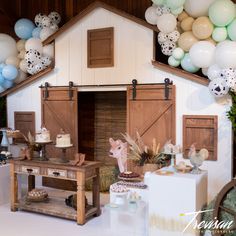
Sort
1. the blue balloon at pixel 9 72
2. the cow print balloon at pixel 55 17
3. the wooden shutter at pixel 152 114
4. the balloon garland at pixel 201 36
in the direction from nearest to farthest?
the balloon garland at pixel 201 36 → the wooden shutter at pixel 152 114 → the blue balloon at pixel 9 72 → the cow print balloon at pixel 55 17

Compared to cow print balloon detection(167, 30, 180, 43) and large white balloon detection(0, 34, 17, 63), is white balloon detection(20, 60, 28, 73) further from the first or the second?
cow print balloon detection(167, 30, 180, 43)

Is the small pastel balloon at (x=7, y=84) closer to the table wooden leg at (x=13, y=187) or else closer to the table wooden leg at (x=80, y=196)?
the table wooden leg at (x=13, y=187)

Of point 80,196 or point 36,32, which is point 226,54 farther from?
point 36,32

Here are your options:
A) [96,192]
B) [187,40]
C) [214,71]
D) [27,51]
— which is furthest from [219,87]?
[27,51]

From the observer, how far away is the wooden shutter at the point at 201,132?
4.77 metres

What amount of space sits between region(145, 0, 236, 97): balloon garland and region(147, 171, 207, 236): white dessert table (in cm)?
150

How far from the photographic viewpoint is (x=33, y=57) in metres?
6.04

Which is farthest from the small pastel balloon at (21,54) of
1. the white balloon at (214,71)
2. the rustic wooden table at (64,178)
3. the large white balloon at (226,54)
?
the large white balloon at (226,54)

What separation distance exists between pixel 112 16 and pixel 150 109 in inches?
61.9

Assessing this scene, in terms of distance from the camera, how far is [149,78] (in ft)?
17.1

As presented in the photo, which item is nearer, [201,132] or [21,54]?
[201,132]

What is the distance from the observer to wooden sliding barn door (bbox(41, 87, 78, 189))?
586cm

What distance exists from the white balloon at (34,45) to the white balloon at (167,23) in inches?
91.7

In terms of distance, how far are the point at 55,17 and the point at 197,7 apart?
116 inches
